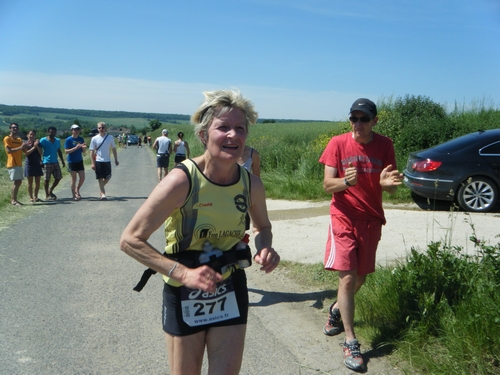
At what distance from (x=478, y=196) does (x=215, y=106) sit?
29.8 feet

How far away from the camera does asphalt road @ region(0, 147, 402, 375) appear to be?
13.6 ft

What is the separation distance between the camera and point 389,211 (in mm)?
10352

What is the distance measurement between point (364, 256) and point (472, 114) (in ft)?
49.3

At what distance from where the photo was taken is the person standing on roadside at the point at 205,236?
2.56 m

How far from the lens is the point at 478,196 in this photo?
1045 cm

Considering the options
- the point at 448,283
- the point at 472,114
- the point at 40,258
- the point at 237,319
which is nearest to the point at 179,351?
the point at 237,319

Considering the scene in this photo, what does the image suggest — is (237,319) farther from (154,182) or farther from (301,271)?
(154,182)

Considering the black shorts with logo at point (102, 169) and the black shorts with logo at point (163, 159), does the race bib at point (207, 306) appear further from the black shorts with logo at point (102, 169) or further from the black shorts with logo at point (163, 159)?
the black shorts with logo at point (163, 159)

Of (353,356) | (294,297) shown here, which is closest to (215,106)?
(353,356)

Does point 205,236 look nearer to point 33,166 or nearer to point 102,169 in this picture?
point 33,166

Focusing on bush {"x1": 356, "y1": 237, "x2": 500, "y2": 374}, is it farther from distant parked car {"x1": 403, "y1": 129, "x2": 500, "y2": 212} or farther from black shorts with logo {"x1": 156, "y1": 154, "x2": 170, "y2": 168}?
black shorts with logo {"x1": 156, "y1": 154, "x2": 170, "y2": 168}

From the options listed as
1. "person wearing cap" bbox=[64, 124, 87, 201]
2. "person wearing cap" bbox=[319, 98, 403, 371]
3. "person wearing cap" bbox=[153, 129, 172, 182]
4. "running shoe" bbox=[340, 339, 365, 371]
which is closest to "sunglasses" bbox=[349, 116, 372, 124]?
"person wearing cap" bbox=[319, 98, 403, 371]

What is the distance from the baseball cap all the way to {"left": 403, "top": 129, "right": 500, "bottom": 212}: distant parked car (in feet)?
21.7

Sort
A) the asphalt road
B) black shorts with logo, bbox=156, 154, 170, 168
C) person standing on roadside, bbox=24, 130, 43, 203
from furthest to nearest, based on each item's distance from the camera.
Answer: black shorts with logo, bbox=156, 154, 170, 168 → person standing on roadside, bbox=24, 130, 43, 203 → the asphalt road
